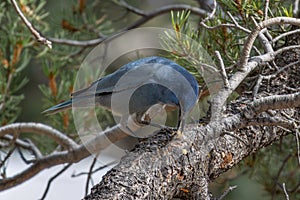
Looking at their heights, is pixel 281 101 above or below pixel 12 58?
below

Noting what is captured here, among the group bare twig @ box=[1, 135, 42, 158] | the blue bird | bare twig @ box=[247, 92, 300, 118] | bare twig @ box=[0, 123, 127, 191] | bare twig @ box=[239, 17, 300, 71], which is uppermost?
bare twig @ box=[239, 17, 300, 71]

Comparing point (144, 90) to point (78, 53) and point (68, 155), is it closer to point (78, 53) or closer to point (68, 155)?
point (68, 155)

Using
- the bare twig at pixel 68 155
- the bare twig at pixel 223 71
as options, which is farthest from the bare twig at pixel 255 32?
the bare twig at pixel 68 155

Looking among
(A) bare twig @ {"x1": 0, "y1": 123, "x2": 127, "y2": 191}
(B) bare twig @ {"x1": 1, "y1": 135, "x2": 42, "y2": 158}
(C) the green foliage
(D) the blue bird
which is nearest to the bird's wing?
(D) the blue bird

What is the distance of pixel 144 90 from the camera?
56.3 inches

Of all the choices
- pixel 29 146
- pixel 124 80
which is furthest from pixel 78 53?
pixel 124 80

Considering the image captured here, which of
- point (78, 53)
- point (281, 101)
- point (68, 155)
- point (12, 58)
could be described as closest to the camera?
point (281, 101)

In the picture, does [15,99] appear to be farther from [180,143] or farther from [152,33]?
A: [180,143]

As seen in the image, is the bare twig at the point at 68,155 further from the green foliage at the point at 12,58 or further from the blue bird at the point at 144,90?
the green foliage at the point at 12,58

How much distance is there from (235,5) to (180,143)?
42 centimetres

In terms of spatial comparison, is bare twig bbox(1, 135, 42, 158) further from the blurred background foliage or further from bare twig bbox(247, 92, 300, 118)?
bare twig bbox(247, 92, 300, 118)

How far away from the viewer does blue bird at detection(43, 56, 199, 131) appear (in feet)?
4.33

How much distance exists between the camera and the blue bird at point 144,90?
1320 mm

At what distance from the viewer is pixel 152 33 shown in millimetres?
1661
